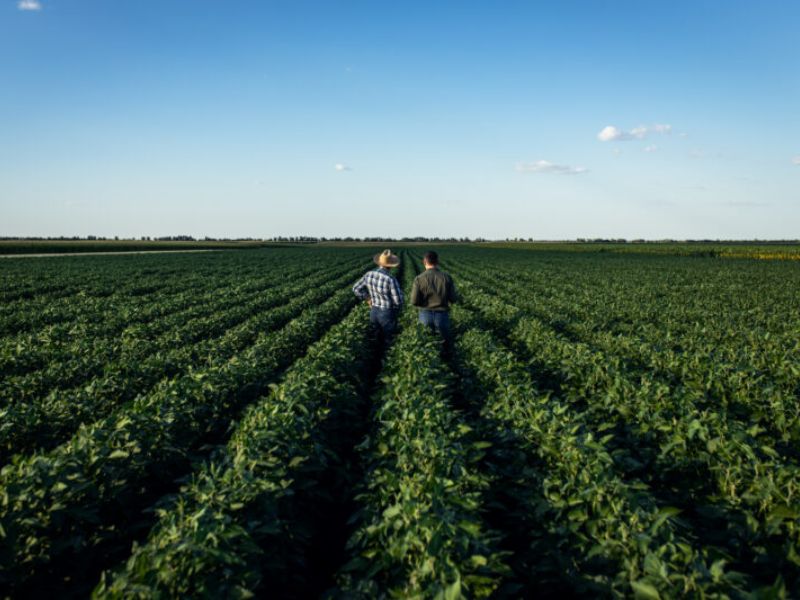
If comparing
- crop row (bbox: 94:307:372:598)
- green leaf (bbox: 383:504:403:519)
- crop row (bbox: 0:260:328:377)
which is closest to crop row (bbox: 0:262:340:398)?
crop row (bbox: 0:260:328:377)

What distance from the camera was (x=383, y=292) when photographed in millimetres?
10891

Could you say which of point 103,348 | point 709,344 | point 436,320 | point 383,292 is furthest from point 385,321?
point 709,344

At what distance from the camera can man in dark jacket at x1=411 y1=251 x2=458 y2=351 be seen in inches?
413

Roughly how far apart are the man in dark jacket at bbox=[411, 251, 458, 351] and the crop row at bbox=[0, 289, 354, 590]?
4906 mm

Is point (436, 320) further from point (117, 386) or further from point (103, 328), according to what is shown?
point (103, 328)

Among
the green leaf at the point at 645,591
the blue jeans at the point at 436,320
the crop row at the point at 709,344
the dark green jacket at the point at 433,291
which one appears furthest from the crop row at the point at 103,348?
the crop row at the point at 709,344

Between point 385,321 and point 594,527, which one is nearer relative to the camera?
point 594,527

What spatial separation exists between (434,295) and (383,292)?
3.89 feet

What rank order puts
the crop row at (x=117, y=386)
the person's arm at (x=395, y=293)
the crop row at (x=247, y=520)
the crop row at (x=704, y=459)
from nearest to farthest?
the crop row at (x=247, y=520) → the crop row at (x=704, y=459) → the crop row at (x=117, y=386) → the person's arm at (x=395, y=293)

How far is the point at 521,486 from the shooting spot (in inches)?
200

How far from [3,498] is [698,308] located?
68.8 feet

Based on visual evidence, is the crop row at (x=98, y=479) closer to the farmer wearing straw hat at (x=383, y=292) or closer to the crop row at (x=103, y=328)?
the farmer wearing straw hat at (x=383, y=292)

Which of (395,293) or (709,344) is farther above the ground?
(395,293)

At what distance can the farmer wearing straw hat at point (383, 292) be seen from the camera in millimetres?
10773
